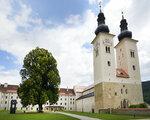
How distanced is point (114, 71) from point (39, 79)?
23912mm

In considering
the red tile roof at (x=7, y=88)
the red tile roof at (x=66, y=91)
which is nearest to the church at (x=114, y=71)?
the red tile roof at (x=66, y=91)

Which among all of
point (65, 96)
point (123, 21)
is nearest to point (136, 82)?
point (123, 21)

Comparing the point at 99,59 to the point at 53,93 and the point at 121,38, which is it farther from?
the point at 53,93

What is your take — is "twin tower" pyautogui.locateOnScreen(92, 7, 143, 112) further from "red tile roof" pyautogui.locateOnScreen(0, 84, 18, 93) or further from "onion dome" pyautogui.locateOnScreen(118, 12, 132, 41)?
"red tile roof" pyautogui.locateOnScreen(0, 84, 18, 93)

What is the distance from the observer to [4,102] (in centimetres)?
10500

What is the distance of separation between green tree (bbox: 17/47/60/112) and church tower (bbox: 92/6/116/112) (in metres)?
15.5

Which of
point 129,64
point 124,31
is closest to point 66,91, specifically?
point 129,64

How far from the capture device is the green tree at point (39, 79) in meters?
44.4

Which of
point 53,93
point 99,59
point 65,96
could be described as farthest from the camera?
point 65,96

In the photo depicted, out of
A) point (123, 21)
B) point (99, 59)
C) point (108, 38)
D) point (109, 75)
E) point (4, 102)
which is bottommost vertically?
point (4, 102)

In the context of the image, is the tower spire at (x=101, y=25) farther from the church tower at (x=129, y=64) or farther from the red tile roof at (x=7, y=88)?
the red tile roof at (x=7, y=88)

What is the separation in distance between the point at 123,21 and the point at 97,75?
19.5 metres

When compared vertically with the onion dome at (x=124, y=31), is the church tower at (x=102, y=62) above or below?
below

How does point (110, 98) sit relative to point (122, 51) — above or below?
below
